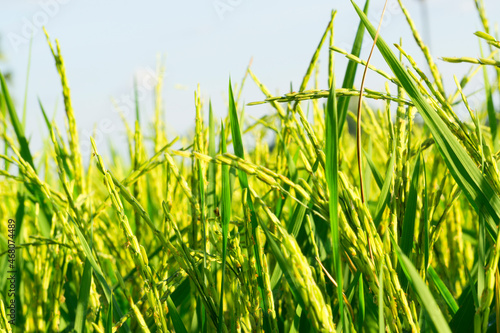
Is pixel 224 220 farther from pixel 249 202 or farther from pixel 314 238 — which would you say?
pixel 314 238

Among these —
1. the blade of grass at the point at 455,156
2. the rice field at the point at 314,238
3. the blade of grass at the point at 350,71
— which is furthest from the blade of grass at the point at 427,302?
the blade of grass at the point at 350,71

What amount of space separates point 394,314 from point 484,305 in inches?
3.2

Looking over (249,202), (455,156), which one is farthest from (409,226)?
(249,202)

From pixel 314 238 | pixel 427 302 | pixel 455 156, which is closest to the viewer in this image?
pixel 427 302

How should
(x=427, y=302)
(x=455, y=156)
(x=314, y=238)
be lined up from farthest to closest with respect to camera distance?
1. (x=314, y=238)
2. (x=455, y=156)
3. (x=427, y=302)

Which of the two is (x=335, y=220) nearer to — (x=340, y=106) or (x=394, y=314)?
(x=394, y=314)

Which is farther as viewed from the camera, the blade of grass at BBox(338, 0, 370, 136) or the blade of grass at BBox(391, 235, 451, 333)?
the blade of grass at BBox(338, 0, 370, 136)

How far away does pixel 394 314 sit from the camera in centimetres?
42

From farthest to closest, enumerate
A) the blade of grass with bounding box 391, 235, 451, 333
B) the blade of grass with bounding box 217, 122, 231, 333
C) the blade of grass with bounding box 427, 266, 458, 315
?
the blade of grass with bounding box 427, 266, 458, 315 < the blade of grass with bounding box 217, 122, 231, 333 < the blade of grass with bounding box 391, 235, 451, 333

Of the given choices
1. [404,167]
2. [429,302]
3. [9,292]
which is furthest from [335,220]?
[9,292]

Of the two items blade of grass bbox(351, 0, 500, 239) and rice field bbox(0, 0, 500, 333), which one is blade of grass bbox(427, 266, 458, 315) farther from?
blade of grass bbox(351, 0, 500, 239)

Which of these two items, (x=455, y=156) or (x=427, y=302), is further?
(x=455, y=156)

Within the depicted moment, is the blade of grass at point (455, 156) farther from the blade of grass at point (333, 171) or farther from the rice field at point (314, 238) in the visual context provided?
the blade of grass at point (333, 171)

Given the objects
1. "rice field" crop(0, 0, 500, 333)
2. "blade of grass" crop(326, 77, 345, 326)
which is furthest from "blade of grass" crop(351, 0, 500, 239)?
"blade of grass" crop(326, 77, 345, 326)
